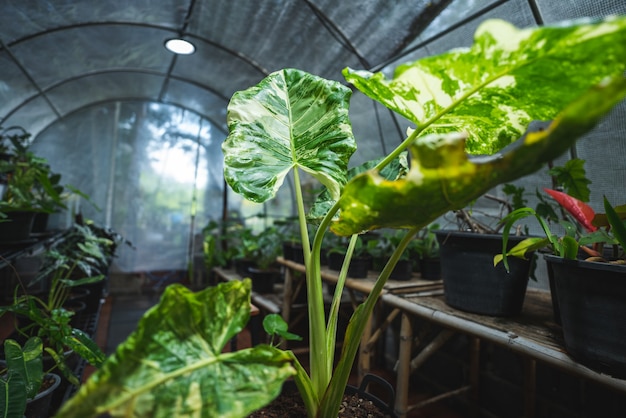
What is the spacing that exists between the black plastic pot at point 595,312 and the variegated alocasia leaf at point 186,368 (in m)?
0.71

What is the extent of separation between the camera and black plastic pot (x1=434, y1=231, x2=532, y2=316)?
1.14 metres

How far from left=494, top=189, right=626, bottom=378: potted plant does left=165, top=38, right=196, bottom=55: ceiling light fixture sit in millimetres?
3099

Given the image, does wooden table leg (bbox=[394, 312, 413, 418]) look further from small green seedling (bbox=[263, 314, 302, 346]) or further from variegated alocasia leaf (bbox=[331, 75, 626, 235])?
variegated alocasia leaf (bbox=[331, 75, 626, 235])

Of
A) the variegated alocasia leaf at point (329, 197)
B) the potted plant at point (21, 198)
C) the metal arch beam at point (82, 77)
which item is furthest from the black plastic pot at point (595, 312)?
the metal arch beam at point (82, 77)

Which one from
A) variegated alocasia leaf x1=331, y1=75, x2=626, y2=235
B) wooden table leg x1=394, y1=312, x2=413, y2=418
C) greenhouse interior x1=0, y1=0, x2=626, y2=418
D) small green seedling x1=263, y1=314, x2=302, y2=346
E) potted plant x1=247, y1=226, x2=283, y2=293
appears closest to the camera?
variegated alocasia leaf x1=331, y1=75, x2=626, y2=235

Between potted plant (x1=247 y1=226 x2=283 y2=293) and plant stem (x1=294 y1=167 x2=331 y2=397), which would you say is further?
potted plant (x1=247 y1=226 x2=283 y2=293)

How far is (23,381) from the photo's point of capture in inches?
26.0

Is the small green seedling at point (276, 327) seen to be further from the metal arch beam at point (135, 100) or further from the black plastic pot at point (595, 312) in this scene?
the metal arch beam at point (135, 100)

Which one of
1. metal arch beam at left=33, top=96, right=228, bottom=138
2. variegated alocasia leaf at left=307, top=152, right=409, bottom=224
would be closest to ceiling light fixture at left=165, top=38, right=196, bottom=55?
metal arch beam at left=33, top=96, right=228, bottom=138

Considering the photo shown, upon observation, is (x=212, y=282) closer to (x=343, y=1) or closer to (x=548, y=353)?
(x=343, y=1)

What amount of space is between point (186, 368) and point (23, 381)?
518mm

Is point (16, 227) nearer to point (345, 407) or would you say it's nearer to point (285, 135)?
point (285, 135)

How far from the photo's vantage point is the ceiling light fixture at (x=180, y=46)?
300 centimetres

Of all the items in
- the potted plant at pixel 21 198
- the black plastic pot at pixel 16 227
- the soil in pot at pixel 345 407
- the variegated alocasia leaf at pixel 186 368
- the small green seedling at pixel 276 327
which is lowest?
the soil in pot at pixel 345 407
